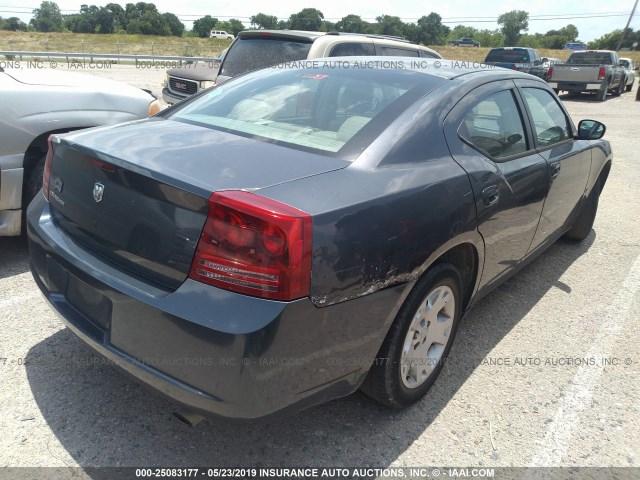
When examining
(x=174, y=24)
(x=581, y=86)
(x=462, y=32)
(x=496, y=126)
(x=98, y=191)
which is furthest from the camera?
(x=462, y=32)

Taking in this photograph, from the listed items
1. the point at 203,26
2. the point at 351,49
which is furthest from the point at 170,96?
the point at 203,26

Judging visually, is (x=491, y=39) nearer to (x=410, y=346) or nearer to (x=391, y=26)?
(x=391, y=26)

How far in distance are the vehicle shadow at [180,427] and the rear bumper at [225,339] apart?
17 centimetres

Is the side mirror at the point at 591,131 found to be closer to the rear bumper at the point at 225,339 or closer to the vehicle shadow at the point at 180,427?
the vehicle shadow at the point at 180,427

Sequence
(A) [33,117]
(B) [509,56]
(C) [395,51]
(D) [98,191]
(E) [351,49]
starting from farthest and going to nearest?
1. (B) [509,56]
2. (C) [395,51]
3. (E) [351,49]
4. (A) [33,117]
5. (D) [98,191]

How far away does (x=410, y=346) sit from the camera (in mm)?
2389

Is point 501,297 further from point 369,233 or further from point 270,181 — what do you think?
point 270,181

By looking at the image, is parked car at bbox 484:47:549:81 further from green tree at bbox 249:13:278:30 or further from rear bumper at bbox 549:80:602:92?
green tree at bbox 249:13:278:30

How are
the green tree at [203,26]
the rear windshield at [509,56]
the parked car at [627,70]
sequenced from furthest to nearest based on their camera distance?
1. the green tree at [203,26]
2. the parked car at [627,70]
3. the rear windshield at [509,56]

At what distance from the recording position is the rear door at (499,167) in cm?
260

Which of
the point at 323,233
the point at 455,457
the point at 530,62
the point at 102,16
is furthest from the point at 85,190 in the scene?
the point at 102,16

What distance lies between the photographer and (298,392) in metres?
1.92

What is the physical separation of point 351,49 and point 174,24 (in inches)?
2725

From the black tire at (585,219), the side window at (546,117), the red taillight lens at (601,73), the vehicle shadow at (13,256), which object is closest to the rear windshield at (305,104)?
the side window at (546,117)
